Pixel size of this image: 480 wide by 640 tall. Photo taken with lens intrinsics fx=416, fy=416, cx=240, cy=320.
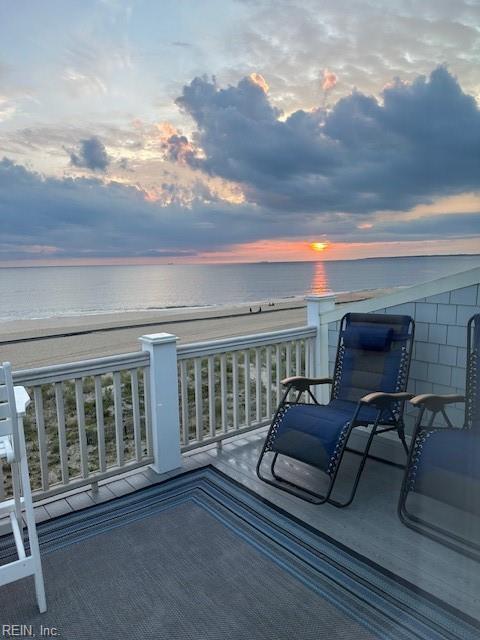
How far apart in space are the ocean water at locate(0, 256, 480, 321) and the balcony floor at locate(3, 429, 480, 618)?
1506cm

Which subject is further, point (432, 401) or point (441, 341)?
point (441, 341)

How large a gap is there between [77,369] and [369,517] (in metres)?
2.07

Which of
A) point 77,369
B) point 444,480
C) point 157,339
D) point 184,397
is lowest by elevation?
point 444,480

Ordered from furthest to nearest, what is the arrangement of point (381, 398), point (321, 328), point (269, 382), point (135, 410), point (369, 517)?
1. point (321, 328)
2. point (269, 382)
3. point (135, 410)
4. point (381, 398)
5. point (369, 517)

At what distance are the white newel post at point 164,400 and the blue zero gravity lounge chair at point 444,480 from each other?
5.50 ft

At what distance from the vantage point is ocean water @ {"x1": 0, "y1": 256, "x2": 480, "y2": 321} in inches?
1085

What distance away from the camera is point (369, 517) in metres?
2.56

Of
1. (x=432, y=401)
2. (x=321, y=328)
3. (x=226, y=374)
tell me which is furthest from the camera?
(x=321, y=328)

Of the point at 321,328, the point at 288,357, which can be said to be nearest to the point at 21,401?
the point at 288,357

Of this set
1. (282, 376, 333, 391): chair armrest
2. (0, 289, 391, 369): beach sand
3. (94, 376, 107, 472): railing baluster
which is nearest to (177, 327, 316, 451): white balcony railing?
(282, 376, 333, 391): chair armrest

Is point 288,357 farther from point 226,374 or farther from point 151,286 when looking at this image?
point 151,286

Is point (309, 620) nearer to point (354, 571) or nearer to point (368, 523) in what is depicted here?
point (354, 571)

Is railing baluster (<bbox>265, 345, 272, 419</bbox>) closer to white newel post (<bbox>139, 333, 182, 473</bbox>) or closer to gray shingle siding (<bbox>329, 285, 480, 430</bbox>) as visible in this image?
white newel post (<bbox>139, 333, 182, 473</bbox>)

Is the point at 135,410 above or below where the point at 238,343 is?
below
